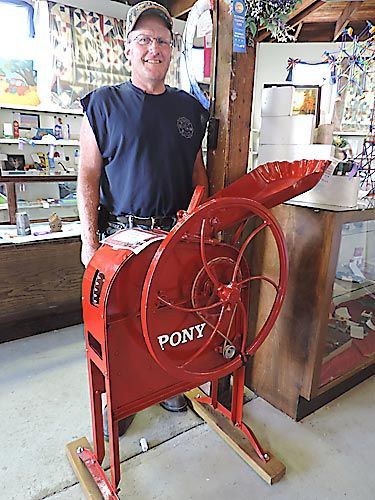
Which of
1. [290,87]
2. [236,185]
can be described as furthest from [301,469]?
[290,87]

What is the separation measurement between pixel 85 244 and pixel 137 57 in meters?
0.81

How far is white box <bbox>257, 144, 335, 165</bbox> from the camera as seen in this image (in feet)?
5.78

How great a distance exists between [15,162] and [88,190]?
3.08m

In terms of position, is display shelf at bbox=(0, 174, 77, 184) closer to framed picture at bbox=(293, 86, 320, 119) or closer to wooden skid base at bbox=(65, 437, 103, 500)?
wooden skid base at bbox=(65, 437, 103, 500)

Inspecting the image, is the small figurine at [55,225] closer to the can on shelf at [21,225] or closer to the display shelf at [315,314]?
the can on shelf at [21,225]

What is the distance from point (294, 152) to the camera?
186 cm

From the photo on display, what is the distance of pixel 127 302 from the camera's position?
4.07ft

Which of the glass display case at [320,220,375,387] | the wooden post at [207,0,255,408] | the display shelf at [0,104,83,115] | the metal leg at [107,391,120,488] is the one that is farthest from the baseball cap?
the display shelf at [0,104,83,115]

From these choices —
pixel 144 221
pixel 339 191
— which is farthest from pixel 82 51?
pixel 339 191

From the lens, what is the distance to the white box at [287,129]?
1.80 m

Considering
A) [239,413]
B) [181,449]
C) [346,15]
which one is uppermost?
[346,15]

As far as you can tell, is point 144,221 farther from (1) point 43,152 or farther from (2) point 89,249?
(1) point 43,152

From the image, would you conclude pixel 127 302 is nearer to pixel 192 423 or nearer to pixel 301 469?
pixel 192 423

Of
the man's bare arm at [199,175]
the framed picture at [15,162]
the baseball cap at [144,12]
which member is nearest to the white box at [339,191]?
the man's bare arm at [199,175]
